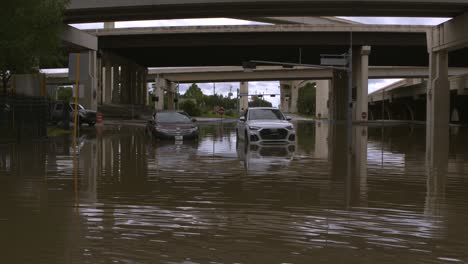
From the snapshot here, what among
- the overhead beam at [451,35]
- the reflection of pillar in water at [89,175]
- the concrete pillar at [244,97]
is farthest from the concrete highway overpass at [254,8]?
the concrete pillar at [244,97]

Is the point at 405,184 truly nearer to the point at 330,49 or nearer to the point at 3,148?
the point at 3,148

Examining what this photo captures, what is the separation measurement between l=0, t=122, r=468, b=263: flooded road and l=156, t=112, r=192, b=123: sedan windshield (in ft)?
35.9

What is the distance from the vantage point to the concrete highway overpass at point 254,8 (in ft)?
98.6

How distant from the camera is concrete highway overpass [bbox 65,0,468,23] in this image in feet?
98.6

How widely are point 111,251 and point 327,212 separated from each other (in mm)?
3294

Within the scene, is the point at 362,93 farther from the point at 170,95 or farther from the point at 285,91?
the point at 285,91

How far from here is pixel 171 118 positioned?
2470 centimetres

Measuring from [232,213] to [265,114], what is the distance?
15007 mm

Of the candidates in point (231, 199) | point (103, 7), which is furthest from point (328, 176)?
point (103, 7)

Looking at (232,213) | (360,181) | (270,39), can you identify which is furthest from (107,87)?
(232,213)

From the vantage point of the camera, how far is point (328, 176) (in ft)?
36.4

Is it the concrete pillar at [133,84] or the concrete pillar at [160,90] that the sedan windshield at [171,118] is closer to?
the concrete pillar at [133,84]

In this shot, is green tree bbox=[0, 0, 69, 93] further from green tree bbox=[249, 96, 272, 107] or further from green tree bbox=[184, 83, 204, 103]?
green tree bbox=[249, 96, 272, 107]

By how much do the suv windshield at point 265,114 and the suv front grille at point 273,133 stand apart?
5.16 ft
